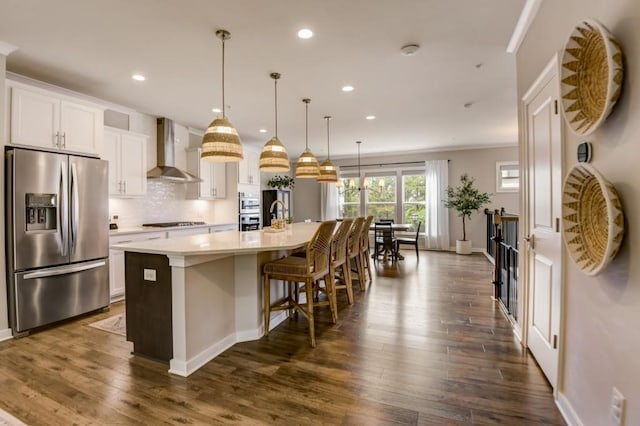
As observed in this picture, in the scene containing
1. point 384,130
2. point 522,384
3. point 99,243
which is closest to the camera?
point 522,384

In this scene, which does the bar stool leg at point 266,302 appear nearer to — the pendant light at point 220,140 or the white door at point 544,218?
the pendant light at point 220,140

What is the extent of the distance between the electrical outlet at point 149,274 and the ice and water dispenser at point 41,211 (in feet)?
5.25

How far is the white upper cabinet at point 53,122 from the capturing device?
2996 millimetres

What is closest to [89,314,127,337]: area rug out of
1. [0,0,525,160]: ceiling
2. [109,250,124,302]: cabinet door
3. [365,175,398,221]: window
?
[109,250,124,302]: cabinet door

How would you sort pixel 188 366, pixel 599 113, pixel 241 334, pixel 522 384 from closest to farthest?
1. pixel 599 113
2. pixel 522 384
3. pixel 188 366
4. pixel 241 334

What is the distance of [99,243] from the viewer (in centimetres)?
356

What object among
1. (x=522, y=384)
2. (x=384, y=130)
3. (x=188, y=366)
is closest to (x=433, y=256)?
(x=384, y=130)

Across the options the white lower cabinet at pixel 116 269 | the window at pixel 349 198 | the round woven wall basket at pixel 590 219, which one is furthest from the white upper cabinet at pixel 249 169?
the round woven wall basket at pixel 590 219

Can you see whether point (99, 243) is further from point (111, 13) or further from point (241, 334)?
point (111, 13)

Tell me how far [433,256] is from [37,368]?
262 inches

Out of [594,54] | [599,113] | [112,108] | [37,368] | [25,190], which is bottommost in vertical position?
[37,368]

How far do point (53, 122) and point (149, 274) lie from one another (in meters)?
→ 2.24

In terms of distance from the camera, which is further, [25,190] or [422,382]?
[25,190]

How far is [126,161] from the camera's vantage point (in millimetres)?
4449
